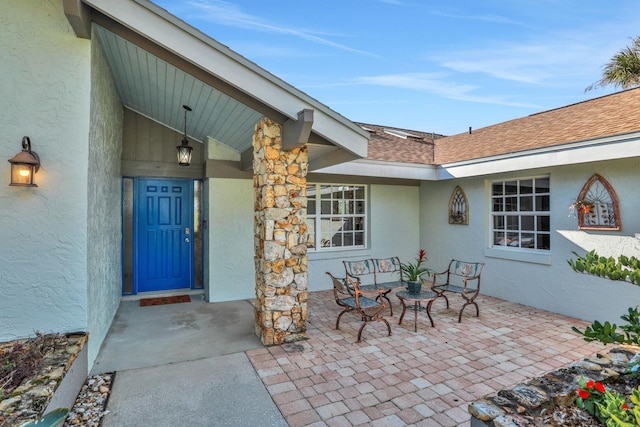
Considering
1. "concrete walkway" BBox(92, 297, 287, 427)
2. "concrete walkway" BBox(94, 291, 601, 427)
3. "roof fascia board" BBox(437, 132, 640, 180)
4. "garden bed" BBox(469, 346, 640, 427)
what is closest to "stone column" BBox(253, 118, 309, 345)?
"concrete walkway" BBox(94, 291, 601, 427)

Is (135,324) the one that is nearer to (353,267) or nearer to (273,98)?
(353,267)

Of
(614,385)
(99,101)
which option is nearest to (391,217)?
(614,385)

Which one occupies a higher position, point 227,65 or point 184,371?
point 227,65

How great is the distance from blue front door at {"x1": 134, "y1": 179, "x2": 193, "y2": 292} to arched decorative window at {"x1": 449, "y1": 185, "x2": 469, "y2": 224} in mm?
5801

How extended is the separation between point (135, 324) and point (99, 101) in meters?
3.19

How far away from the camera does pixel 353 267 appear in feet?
17.4

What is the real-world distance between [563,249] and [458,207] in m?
2.20

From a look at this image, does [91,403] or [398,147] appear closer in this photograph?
[91,403]

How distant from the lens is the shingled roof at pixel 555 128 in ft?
15.5

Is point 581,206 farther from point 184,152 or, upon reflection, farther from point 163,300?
point 163,300

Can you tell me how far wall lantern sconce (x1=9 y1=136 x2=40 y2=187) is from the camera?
269 cm

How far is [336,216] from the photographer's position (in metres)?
7.34

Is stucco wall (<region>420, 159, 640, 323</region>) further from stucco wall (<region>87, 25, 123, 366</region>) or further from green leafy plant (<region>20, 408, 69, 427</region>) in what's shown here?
stucco wall (<region>87, 25, 123, 366</region>)

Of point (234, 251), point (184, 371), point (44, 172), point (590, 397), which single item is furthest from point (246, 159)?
point (590, 397)
